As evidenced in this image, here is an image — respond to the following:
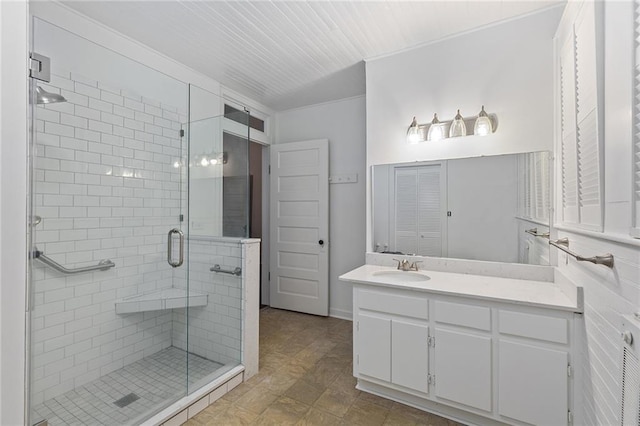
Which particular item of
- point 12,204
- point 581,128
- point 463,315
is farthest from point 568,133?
point 12,204

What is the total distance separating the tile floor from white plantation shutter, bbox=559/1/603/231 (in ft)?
4.97

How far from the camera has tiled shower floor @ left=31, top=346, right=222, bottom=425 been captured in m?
1.77

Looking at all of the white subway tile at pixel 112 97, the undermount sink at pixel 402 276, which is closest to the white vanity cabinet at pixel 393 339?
the undermount sink at pixel 402 276

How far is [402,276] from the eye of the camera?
238 centimetres

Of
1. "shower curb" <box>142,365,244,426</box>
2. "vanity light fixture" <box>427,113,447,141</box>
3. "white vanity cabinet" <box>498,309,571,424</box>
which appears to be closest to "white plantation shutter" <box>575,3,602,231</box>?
"white vanity cabinet" <box>498,309,571,424</box>

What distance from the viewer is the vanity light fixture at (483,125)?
7.45ft

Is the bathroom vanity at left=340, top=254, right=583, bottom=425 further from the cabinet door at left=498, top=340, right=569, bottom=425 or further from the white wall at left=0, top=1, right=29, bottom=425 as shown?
the white wall at left=0, top=1, right=29, bottom=425

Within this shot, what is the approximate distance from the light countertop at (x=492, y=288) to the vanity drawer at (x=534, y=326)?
79 millimetres

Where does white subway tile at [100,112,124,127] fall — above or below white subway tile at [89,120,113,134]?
above

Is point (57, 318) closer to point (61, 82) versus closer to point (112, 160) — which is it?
point (112, 160)

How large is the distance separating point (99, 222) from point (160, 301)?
2.62 feet

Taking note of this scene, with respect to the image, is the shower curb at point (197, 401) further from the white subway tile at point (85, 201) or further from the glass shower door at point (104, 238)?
the white subway tile at point (85, 201)

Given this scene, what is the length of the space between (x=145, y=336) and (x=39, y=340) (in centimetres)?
84

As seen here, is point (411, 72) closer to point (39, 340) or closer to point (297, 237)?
point (297, 237)
